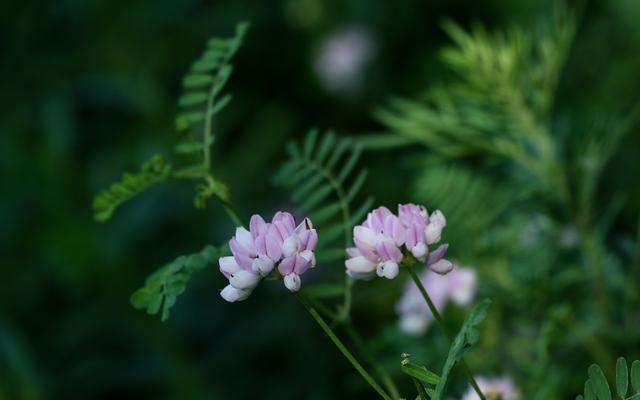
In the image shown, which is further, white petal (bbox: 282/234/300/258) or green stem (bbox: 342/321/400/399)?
green stem (bbox: 342/321/400/399)

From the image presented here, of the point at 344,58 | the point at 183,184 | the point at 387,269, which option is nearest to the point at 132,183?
the point at 387,269

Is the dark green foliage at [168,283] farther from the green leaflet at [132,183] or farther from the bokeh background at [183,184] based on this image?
the bokeh background at [183,184]

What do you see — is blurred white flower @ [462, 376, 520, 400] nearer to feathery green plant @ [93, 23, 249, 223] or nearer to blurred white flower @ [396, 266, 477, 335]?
blurred white flower @ [396, 266, 477, 335]

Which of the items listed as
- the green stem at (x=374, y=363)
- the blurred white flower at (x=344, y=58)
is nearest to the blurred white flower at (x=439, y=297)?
the green stem at (x=374, y=363)

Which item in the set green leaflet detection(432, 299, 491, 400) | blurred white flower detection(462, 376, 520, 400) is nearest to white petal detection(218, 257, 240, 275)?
green leaflet detection(432, 299, 491, 400)

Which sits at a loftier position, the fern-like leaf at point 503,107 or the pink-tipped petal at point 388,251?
the pink-tipped petal at point 388,251

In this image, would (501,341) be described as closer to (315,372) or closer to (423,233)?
(423,233)

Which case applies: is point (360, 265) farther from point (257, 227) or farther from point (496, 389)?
point (496, 389)
